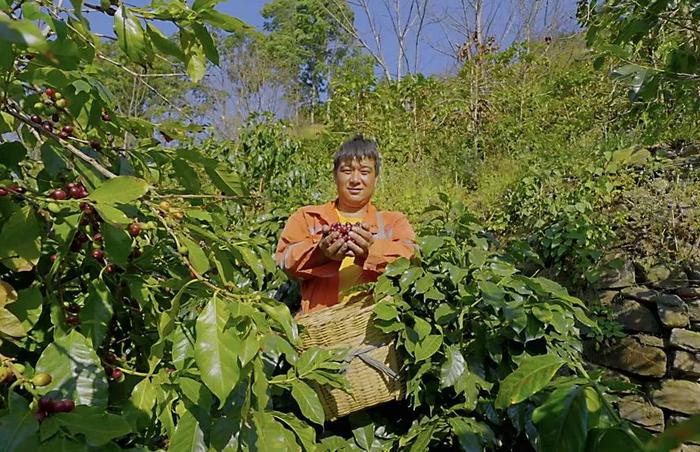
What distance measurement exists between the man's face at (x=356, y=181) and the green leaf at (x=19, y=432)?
5.33 feet

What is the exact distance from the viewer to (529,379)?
25.5 inches

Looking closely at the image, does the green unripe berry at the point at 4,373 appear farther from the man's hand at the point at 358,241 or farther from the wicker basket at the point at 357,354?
the man's hand at the point at 358,241

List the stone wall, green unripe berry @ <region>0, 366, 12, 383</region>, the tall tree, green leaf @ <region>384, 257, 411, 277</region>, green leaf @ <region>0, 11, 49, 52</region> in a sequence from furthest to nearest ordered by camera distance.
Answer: the tall tree < the stone wall < green leaf @ <region>384, 257, 411, 277</region> < green unripe berry @ <region>0, 366, 12, 383</region> < green leaf @ <region>0, 11, 49, 52</region>

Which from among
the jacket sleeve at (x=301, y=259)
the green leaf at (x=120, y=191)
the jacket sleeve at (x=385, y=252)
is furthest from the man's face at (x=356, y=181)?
the green leaf at (x=120, y=191)

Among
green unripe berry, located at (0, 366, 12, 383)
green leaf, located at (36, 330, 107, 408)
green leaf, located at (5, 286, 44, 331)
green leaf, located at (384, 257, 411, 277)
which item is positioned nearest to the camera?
green unripe berry, located at (0, 366, 12, 383)

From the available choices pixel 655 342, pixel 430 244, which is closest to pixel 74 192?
pixel 430 244

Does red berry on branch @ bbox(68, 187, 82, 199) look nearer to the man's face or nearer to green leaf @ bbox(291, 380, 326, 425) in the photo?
green leaf @ bbox(291, 380, 326, 425)

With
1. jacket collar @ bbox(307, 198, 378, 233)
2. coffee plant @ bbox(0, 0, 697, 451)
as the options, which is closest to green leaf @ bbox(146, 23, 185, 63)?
coffee plant @ bbox(0, 0, 697, 451)

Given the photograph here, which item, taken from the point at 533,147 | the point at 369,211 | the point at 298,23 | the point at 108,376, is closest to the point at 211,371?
the point at 108,376

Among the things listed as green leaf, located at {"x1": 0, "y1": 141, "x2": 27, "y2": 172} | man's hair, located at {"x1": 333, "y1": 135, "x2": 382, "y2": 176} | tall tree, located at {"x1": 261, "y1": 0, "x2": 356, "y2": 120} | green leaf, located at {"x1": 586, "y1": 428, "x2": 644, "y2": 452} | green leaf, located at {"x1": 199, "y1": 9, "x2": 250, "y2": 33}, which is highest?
tall tree, located at {"x1": 261, "y1": 0, "x2": 356, "y2": 120}

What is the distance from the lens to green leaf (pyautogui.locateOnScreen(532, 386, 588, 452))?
1.77 ft

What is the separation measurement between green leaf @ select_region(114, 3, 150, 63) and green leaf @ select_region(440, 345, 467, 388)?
1088 mm

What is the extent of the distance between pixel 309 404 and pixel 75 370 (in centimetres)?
47

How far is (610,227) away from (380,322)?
102 inches
